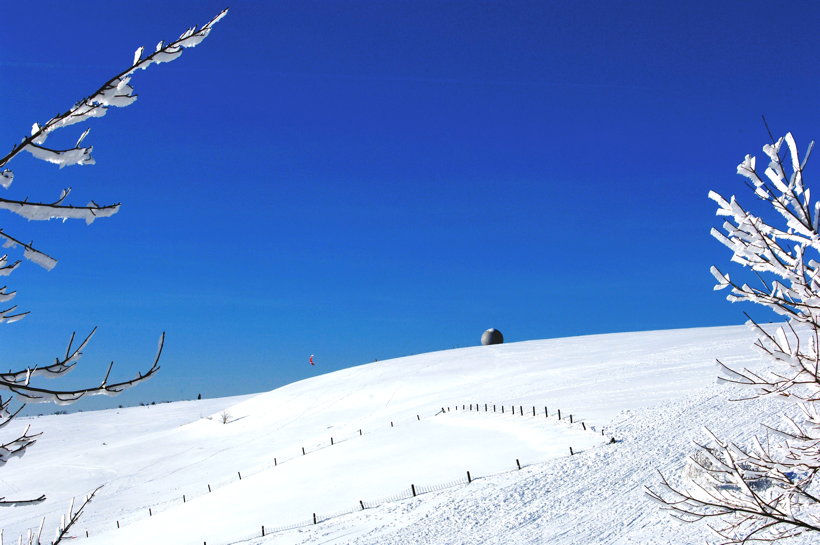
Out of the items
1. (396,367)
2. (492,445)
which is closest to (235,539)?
(492,445)

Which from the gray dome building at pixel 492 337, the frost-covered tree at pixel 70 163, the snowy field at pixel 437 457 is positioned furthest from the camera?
the gray dome building at pixel 492 337

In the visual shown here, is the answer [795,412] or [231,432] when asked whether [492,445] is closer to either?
[795,412]

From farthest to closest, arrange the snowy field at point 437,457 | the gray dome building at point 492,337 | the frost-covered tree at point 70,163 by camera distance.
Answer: the gray dome building at point 492,337 < the snowy field at point 437,457 < the frost-covered tree at point 70,163

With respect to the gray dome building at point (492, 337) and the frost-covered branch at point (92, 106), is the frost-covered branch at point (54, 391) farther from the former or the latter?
the gray dome building at point (492, 337)

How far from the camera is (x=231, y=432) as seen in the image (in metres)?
60.6

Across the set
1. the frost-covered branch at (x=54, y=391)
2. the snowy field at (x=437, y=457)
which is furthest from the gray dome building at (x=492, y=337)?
the frost-covered branch at (x=54, y=391)

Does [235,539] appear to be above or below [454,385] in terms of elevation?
below

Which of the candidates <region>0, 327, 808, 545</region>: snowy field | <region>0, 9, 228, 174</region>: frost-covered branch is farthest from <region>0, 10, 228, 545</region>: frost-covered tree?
<region>0, 327, 808, 545</region>: snowy field

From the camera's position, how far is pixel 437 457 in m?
29.5

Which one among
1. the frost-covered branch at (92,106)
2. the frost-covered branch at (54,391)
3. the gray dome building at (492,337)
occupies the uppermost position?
the gray dome building at (492,337)

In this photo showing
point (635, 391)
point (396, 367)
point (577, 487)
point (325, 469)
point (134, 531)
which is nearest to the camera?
point (577, 487)

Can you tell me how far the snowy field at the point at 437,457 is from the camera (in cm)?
2055

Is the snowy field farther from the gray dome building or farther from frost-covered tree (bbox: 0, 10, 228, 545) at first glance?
frost-covered tree (bbox: 0, 10, 228, 545)

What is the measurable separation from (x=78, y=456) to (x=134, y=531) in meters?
30.8
